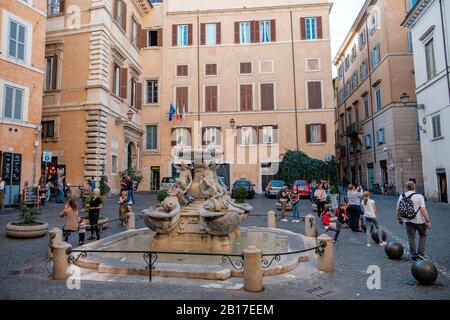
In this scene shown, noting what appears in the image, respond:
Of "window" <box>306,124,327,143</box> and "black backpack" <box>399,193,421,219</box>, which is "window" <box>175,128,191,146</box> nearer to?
"window" <box>306,124,327,143</box>

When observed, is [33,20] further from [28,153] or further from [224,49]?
[224,49]

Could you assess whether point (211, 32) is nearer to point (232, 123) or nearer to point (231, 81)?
point (231, 81)

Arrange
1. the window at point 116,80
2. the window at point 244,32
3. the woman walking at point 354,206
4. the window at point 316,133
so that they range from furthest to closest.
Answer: the window at point 244,32 → the window at point 316,133 → the window at point 116,80 → the woman walking at point 354,206

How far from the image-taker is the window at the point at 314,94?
1208 inches

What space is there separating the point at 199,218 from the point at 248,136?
2258cm

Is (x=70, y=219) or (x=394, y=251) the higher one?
(x=70, y=219)

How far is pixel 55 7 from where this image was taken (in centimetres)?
2356

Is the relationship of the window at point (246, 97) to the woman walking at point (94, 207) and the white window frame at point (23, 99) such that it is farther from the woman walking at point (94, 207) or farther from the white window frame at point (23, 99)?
the woman walking at point (94, 207)

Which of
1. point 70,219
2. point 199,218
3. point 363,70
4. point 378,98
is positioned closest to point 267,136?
point 378,98

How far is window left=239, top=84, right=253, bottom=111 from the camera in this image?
31.0 meters

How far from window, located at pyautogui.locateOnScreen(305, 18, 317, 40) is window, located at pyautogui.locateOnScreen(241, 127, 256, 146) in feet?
33.7

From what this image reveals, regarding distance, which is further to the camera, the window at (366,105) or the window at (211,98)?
the window at (366,105)

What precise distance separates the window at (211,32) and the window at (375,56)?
1469 centimetres

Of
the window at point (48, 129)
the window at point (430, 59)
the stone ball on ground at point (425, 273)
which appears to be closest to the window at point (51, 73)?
the window at point (48, 129)
